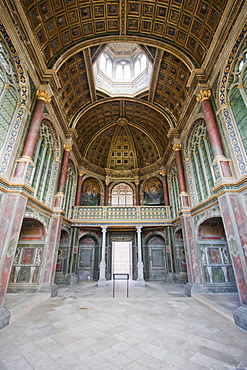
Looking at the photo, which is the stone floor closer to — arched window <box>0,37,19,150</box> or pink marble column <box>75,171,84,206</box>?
arched window <box>0,37,19,150</box>

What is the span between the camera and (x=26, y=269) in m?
10.2

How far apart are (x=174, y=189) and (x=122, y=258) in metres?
8.62

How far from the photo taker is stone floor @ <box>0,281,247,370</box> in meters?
3.54

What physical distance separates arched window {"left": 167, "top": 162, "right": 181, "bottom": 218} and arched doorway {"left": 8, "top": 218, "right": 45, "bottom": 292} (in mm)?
10299

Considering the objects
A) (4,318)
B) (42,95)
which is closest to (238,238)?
(4,318)

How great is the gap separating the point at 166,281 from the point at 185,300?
6.89 meters

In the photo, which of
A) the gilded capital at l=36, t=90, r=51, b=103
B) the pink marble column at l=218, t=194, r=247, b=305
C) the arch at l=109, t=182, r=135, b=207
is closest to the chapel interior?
the pink marble column at l=218, t=194, r=247, b=305

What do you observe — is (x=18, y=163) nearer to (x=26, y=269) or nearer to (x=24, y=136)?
(x=24, y=136)

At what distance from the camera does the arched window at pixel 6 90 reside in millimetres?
7414

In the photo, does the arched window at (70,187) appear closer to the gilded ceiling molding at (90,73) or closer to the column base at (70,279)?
the column base at (70,279)

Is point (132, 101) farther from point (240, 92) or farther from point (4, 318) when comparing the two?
point (4, 318)

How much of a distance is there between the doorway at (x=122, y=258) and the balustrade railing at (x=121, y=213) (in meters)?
3.78

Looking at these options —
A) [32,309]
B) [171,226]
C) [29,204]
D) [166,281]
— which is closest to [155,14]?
[29,204]

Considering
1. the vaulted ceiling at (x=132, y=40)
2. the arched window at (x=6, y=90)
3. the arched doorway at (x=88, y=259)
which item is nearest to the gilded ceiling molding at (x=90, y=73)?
the vaulted ceiling at (x=132, y=40)
